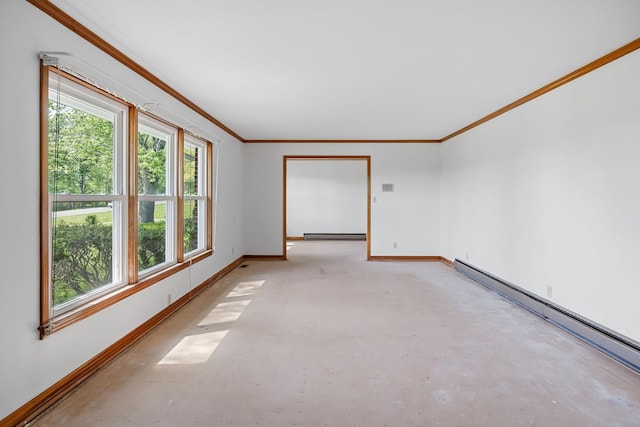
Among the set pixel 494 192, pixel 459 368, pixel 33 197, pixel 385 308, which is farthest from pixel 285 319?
pixel 494 192

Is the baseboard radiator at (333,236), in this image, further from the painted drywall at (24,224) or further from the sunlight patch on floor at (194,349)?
the painted drywall at (24,224)

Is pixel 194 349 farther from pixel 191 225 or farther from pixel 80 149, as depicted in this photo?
pixel 191 225

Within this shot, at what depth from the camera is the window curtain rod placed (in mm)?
1995

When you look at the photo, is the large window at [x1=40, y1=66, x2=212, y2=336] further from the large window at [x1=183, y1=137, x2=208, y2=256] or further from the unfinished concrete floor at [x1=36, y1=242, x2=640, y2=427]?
the unfinished concrete floor at [x1=36, y1=242, x2=640, y2=427]

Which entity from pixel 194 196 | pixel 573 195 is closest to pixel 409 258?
Answer: pixel 573 195

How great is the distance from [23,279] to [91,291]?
2.45ft

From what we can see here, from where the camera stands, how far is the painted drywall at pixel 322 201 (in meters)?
10.2

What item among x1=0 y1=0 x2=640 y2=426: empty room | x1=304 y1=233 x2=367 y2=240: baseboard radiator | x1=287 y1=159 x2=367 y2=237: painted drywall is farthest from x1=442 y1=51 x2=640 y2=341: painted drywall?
x1=287 y1=159 x2=367 y2=237: painted drywall

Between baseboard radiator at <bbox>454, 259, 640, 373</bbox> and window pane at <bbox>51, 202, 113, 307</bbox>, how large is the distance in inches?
158

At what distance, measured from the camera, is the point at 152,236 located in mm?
3506

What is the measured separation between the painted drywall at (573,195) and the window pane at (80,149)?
4.05 meters

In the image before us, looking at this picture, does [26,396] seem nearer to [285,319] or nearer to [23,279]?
[23,279]

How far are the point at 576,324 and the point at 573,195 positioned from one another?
1166 mm

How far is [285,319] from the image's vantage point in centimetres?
342
